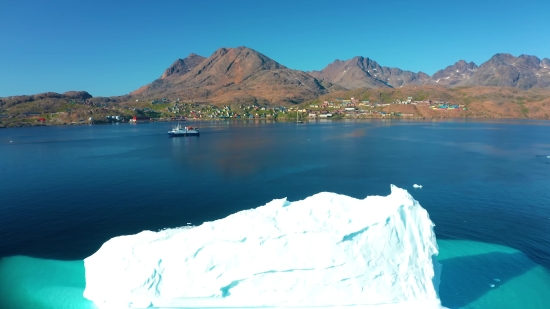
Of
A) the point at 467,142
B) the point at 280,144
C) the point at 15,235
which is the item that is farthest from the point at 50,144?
the point at 467,142

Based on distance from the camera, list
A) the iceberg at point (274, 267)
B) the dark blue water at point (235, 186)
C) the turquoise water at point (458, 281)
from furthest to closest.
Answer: the dark blue water at point (235, 186) < the turquoise water at point (458, 281) < the iceberg at point (274, 267)

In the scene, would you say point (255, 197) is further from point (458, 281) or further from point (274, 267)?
point (274, 267)

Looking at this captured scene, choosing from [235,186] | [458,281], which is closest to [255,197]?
[235,186]

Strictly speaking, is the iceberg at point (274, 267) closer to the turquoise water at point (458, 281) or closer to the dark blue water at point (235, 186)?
the turquoise water at point (458, 281)

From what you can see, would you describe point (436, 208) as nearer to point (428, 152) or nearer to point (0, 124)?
point (428, 152)

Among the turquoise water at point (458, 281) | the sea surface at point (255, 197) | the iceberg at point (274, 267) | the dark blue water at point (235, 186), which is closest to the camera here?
the iceberg at point (274, 267)

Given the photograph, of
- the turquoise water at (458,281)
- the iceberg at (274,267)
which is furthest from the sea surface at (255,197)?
the iceberg at (274,267)

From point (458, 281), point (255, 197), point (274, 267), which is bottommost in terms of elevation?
point (458, 281)
